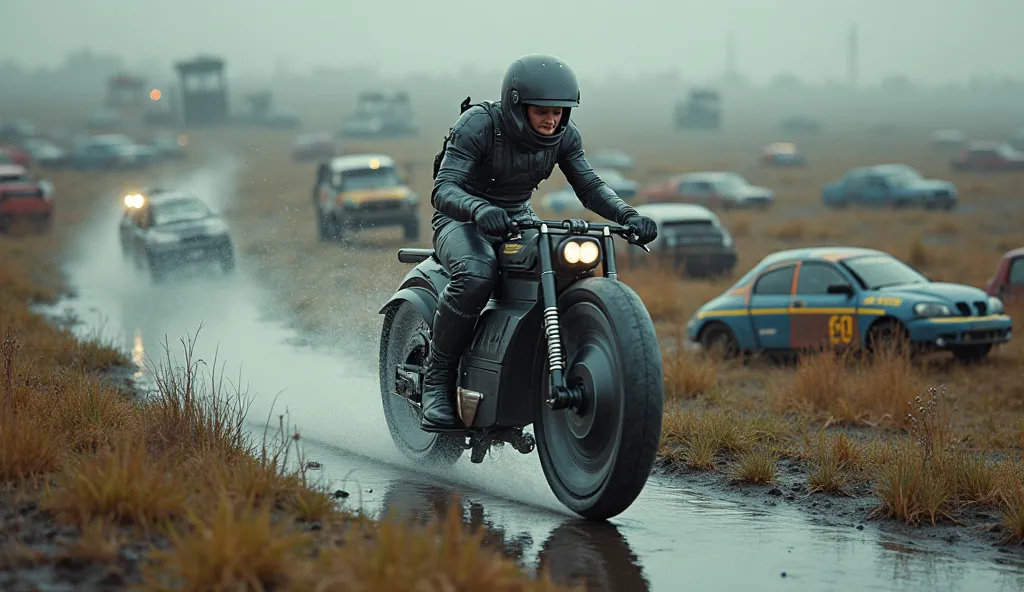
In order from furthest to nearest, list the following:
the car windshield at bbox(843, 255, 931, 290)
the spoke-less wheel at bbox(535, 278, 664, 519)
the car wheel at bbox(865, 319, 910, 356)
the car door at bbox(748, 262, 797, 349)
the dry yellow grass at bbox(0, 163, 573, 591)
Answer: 1. the car door at bbox(748, 262, 797, 349)
2. the car windshield at bbox(843, 255, 931, 290)
3. the car wheel at bbox(865, 319, 910, 356)
4. the spoke-less wheel at bbox(535, 278, 664, 519)
5. the dry yellow grass at bbox(0, 163, 573, 591)

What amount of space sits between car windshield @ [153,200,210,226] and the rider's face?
64.8ft

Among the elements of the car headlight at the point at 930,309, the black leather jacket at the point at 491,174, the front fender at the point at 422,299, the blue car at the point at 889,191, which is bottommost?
the blue car at the point at 889,191

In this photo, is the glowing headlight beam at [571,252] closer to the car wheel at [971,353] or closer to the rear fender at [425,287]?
the rear fender at [425,287]

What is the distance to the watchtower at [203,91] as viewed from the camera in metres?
70.4

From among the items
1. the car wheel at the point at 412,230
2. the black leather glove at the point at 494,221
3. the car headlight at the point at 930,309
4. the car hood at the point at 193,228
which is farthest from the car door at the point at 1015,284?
the car wheel at the point at 412,230

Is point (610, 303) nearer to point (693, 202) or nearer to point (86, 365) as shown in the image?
point (86, 365)

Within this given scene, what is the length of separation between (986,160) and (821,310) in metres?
53.8

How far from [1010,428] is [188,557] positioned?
765cm

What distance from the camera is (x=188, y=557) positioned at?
4.76 meters

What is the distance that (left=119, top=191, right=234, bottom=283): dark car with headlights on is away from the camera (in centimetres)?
2491

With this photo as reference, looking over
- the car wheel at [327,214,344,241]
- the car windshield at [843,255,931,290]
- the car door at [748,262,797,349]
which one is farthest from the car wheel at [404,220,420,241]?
the car windshield at [843,255,931,290]

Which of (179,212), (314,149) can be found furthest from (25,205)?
(314,149)

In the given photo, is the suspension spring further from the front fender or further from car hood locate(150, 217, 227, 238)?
car hood locate(150, 217, 227, 238)

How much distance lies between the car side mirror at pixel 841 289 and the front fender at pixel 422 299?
7111mm
